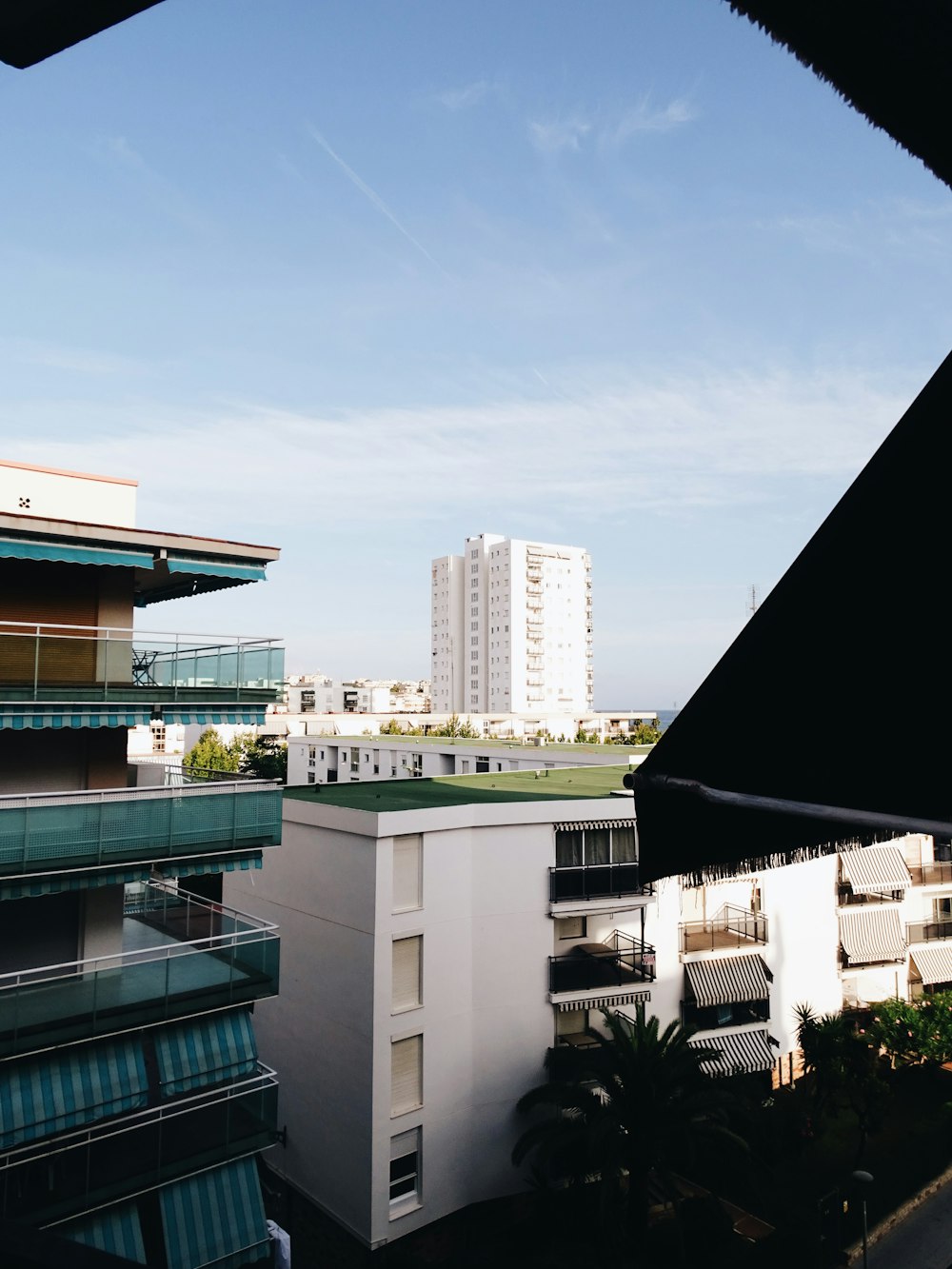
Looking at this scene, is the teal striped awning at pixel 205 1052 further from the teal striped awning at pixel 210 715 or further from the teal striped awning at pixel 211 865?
the teal striped awning at pixel 210 715

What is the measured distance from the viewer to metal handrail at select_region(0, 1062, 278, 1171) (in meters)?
11.4

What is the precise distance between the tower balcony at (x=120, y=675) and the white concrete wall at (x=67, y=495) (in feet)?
6.08

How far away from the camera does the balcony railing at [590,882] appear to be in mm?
21062

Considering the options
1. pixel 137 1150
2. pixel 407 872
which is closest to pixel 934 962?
pixel 407 872

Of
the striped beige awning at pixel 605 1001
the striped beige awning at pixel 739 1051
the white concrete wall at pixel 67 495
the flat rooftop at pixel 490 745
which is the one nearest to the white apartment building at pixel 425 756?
the flat rooftop at pixel 490 745

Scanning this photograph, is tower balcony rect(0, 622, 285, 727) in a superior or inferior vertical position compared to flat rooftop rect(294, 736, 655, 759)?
superior

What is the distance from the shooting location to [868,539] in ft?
6.87

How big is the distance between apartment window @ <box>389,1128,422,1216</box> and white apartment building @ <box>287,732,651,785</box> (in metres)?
21.4

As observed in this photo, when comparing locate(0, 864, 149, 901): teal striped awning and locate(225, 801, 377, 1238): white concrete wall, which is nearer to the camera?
locate(0, 864, 149, 901): teal striped awning

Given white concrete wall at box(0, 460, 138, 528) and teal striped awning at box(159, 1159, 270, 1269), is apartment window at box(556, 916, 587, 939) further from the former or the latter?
white concrete wall at box(0, 460, 138, 528)

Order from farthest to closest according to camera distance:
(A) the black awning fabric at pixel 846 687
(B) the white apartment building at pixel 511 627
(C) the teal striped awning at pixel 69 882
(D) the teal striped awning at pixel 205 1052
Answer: (B) the white apartment building at pixel 511 627
(D) the teal striped awning at pixel 205 1052
(C) the teal striped awning at pixel 69 882
(A) the black awning fabric at pixel 846 687

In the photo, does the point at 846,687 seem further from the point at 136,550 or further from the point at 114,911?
the point at 114,911

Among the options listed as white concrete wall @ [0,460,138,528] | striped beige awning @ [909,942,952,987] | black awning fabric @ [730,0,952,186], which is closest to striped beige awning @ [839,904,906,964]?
striped beige awning @ [909,942,952,987]

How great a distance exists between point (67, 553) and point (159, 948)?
583 centimetres
